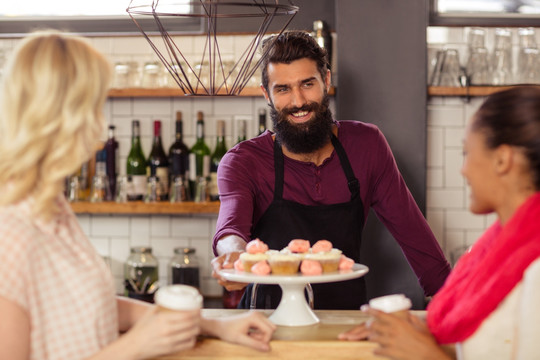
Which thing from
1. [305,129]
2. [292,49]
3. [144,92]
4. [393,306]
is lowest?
[393,306]

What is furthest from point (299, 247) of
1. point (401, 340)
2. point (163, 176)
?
point (163, 176)

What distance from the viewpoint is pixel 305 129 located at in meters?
2.28

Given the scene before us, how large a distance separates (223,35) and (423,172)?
1221 millimetres

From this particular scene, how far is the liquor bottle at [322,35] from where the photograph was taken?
3.35 metres

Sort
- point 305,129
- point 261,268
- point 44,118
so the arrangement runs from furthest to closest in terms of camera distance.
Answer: point 305,129, point 261,268, point 44,118

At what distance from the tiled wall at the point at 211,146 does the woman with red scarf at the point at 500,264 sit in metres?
2.22

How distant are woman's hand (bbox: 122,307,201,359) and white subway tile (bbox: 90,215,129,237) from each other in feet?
8.01

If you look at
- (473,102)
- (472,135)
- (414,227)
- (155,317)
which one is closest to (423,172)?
(473,102)

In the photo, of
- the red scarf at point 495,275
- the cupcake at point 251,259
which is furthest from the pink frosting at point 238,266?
the red scarf at point 495,275

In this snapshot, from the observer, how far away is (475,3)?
12.0 ft

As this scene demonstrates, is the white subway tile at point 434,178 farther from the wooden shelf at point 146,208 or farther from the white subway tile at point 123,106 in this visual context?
the white subway tile at point 123,106

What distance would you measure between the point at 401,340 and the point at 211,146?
2351 millimetres

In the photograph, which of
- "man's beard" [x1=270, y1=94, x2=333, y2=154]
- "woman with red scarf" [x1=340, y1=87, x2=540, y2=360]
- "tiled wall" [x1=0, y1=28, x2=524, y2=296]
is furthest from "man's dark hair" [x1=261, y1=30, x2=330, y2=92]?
"tiled wall" [x1=0, y1=28, x2=524, y2=296]

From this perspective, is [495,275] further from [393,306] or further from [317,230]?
[317,230]
